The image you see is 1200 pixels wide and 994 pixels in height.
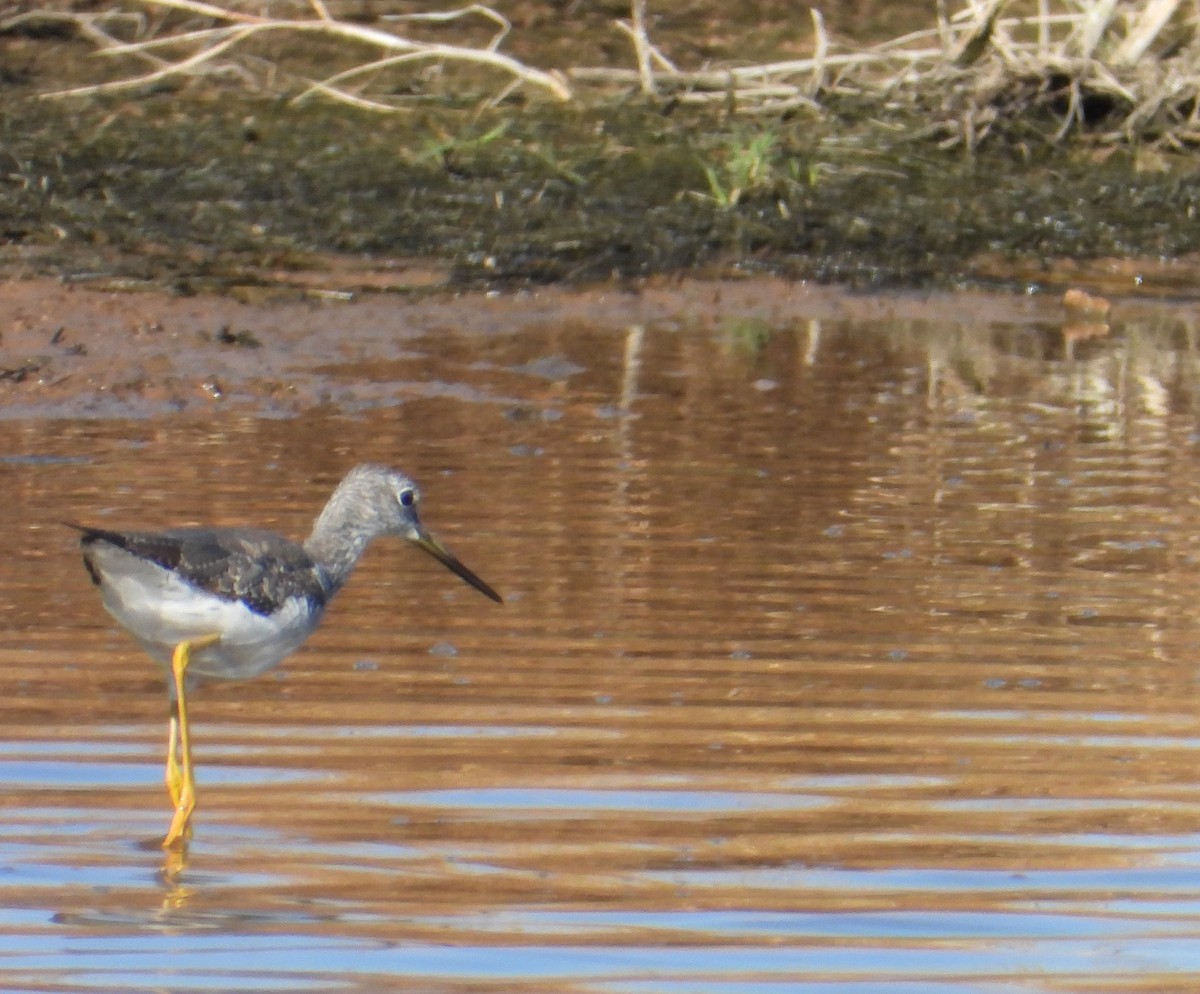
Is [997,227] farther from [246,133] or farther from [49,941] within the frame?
[49,941]

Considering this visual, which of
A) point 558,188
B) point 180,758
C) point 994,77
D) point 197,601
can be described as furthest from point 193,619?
point 994,77

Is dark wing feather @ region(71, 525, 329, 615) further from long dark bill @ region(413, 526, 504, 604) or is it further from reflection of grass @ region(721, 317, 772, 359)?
reflection of grass @ region(721, 317, 772, 359)

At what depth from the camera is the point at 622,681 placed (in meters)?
5.66

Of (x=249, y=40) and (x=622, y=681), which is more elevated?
(x=249, y=40)

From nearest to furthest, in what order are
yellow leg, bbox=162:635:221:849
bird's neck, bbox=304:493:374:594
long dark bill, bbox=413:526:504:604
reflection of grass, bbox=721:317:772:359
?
yellow leg, bbox=162:635:221:849
bird's neck, bbox=304:493:374:594
long dark bill, bbox=413:526:504:604
reflection of grass, bbox=721:317:772:359

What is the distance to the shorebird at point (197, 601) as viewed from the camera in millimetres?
4906

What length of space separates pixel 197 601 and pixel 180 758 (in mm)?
327

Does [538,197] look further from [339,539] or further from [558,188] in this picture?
[339,539]

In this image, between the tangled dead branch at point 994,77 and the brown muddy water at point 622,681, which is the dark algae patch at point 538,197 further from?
the brown muddy water at point 622,681

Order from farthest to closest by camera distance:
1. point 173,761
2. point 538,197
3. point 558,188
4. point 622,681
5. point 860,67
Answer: point 860,67 < point 558,188 < point 538,197 < point 622,681 < point 173,761

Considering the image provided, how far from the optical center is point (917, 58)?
44.2 feet

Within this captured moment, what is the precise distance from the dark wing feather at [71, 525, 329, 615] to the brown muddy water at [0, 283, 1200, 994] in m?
0.31

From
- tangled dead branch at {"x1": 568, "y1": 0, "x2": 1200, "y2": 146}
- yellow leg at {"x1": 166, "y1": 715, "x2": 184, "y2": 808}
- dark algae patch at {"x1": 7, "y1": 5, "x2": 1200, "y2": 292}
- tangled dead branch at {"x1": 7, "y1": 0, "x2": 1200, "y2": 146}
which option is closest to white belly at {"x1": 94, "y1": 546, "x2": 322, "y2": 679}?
yellow leg at {"x1": 166, "y1": 715, "x2": 184, "y2": 808}

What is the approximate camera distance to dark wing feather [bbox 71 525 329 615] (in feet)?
16.1
